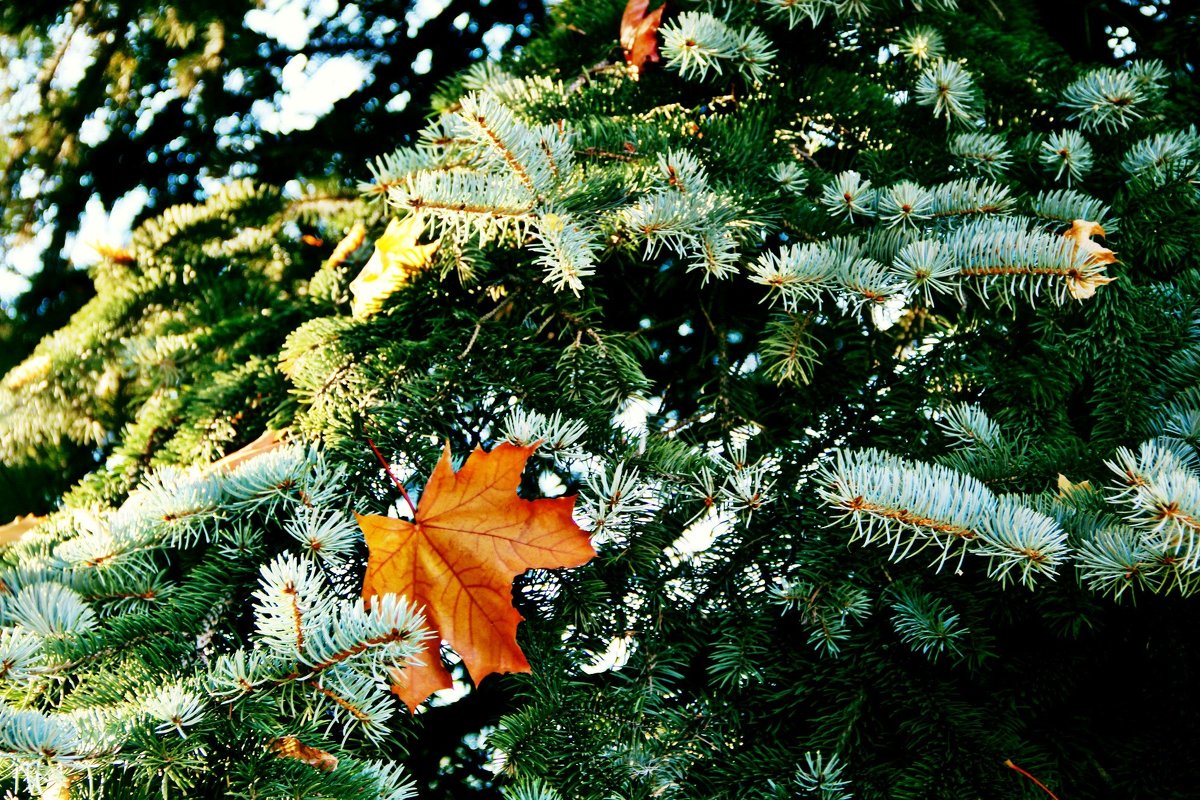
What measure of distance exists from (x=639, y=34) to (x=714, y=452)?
735 millimetres

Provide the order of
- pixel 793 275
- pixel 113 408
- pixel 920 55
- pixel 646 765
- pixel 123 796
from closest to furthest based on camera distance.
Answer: pixel 123 796, pixel 646 765, pixel 793 275, pixel 920 55, pixel 113 408

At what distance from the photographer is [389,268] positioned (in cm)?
120

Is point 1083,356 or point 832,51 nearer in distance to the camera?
point 1083,356

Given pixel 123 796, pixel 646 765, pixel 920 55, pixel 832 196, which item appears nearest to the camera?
pixel 123 796

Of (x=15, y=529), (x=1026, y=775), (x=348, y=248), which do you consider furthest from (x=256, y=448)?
(x=1026, y=775)

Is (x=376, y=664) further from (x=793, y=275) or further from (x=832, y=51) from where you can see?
(x=832, y=51)

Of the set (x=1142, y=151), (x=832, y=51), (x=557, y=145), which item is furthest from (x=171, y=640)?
(x=1142, y=151)

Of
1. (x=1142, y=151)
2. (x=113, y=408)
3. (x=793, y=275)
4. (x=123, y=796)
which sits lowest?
(x=123, y=796)

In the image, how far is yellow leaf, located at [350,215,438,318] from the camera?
1.19m

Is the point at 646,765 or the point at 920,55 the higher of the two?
the point at 920,55

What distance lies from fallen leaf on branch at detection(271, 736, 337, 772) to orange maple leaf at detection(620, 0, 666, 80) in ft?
3.70

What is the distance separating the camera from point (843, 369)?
1200 mm

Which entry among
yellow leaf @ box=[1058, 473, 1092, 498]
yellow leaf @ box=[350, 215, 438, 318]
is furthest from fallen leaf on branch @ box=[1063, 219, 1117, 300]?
yellow leaf @ box=[350, 215, 438, 318]

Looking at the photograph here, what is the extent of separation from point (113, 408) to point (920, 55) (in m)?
1.56
